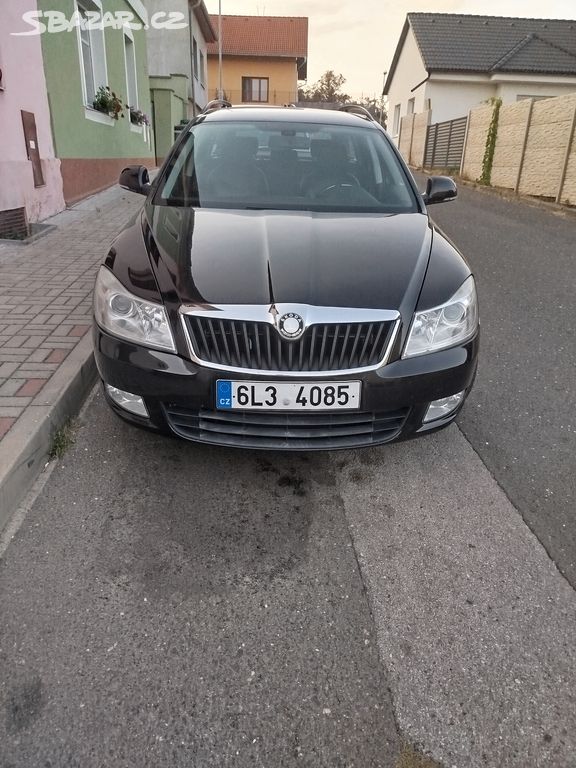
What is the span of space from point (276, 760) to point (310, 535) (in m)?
0.97

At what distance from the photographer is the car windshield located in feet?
11.7

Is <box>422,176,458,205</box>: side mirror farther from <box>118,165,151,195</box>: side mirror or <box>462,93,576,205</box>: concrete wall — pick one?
<box>462,93,576,205</box>: concrete wall

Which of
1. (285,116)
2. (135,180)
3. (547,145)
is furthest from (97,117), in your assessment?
(547,145)

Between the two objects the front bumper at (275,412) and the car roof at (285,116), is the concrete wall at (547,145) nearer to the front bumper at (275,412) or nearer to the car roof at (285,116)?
the car roof at (285,116)

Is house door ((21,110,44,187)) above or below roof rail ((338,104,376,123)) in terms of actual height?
below

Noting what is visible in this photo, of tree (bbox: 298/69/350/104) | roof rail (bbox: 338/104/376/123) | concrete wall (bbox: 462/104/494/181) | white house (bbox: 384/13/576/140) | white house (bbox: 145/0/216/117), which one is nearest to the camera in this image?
roof rail (bbox: 338/104/376/123)

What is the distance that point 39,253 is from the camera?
6.50m

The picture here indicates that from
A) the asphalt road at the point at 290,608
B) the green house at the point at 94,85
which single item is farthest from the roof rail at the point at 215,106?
the green house at the point at 94,85

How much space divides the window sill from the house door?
9.14ft

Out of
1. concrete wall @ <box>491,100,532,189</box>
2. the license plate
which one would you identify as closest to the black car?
the license plate

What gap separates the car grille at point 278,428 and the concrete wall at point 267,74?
142 feet

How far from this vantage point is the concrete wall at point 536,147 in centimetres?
1149

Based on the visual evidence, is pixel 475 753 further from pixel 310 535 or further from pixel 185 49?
pixel 185 49

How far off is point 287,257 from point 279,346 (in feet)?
1.74
